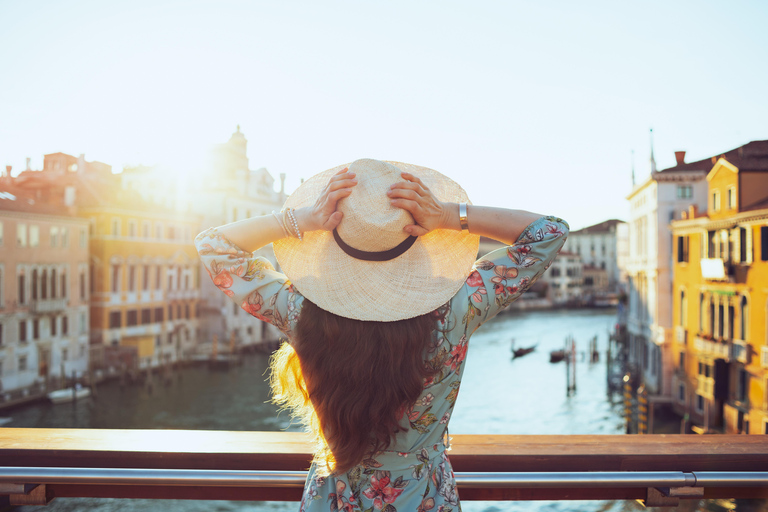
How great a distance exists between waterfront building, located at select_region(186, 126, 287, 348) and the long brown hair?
559 inches

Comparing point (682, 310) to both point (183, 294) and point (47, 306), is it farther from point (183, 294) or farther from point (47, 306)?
point (47, 306)

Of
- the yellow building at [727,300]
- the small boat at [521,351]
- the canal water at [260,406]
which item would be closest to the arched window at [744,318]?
the yellow building at [727,300]

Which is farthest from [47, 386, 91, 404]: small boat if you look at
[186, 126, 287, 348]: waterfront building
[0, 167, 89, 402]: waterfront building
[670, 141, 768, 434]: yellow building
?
[670, 141, 768, 434]: yellow building

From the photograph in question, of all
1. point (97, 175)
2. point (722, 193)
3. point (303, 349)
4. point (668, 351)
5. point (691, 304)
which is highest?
point (97, 175)

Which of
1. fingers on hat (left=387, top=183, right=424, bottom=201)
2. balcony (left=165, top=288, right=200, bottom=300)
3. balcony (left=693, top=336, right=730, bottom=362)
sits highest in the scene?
fingers on hat (left=387, top=183, right=424, bottom=201)

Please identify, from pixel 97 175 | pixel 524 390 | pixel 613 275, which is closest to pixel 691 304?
pixel 524 390

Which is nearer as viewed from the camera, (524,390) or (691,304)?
(691,304)

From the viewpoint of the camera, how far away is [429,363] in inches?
21.0

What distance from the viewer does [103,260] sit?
1213 centimetres

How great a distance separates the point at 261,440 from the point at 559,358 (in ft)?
65.9

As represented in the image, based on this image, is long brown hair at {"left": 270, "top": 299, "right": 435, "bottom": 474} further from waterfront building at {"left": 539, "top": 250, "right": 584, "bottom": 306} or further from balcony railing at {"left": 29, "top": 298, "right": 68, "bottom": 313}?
waterfront building at {"left": 539, "top": 250, "right": 584, "bottom": 306}

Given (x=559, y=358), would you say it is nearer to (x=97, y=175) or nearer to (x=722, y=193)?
(x=722, y=193)

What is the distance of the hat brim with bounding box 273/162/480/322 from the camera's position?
1.72 feet

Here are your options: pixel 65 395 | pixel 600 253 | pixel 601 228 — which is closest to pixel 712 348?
pixel 65 395
